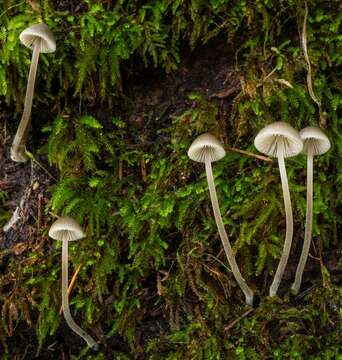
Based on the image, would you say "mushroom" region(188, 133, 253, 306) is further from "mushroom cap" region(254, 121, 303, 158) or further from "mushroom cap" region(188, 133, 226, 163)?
"mushroom cap" region(254, 121, 303, 158)

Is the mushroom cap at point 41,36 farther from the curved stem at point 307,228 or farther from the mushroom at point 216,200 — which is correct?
the curved stem at point 307,228

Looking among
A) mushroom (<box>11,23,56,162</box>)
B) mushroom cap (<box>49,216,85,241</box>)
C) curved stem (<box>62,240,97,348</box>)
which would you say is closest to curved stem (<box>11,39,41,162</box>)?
mushroom (<box>11,23,56,162</box>)

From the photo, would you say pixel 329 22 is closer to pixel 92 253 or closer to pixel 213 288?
pixel 213 288

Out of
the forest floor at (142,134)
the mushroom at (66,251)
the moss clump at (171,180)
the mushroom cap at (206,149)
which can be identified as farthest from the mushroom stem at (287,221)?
the mushroom at (66,251)

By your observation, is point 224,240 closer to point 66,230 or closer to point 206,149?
point 206,149

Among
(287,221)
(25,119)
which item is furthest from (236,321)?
(25,119)
